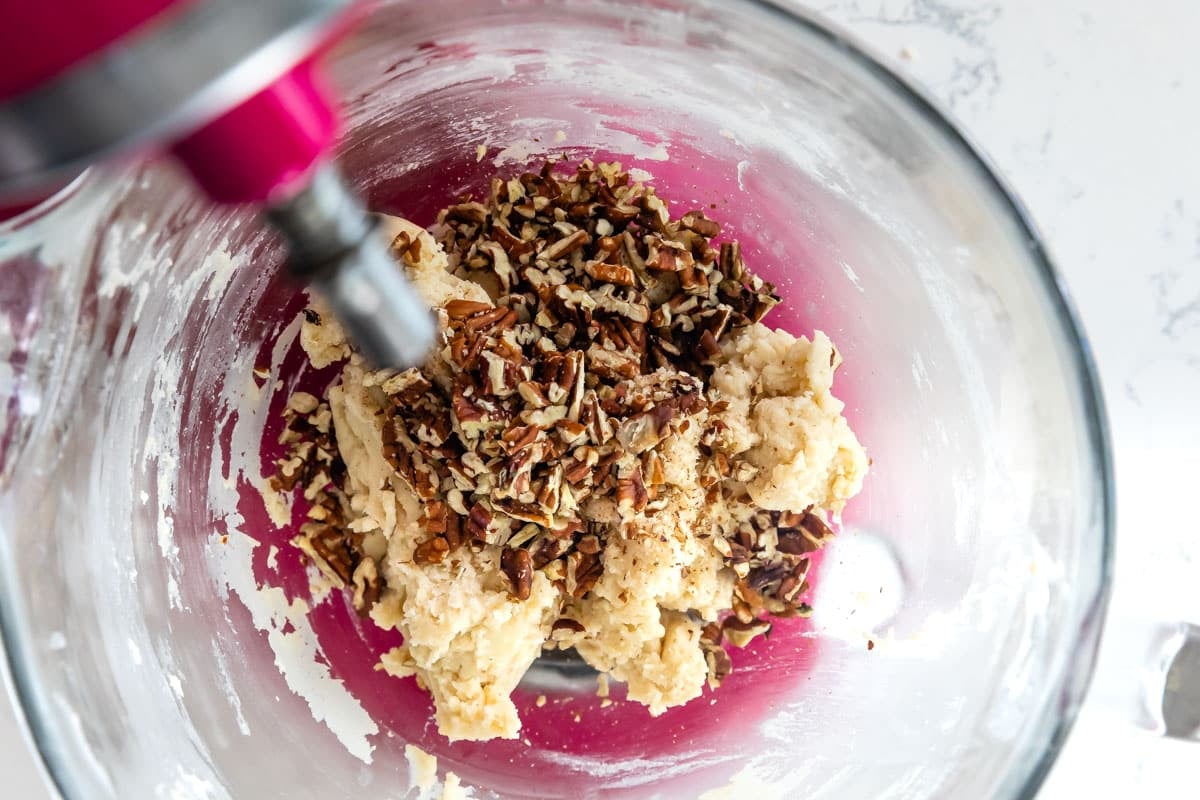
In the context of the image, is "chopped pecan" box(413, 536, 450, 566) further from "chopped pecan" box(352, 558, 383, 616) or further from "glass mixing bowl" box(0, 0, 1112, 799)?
"glass mixing bowl" box(0, 0, 1112, 799)

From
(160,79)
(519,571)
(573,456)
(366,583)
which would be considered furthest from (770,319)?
(160,79)

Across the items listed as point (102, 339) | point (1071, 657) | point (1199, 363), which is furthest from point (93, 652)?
point (1199, 363)

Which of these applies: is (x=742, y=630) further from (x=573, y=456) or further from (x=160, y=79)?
(x=160, y=79)

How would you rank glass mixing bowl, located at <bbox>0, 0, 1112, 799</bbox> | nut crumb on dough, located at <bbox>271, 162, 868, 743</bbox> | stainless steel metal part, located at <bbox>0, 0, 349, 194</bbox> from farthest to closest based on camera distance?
nut crumb on dough, located at <bbox>271, 162, 868, 743</bbox>
glass mixing bowl, located at <bbox>0, 0, 1112, 799</bbox>
stainless steel metal part, located at <bbox>0, 0, 349, 194</bbox>

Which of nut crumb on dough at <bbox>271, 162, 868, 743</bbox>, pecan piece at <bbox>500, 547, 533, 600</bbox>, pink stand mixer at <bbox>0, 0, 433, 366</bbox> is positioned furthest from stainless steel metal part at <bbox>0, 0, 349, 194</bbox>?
pecan piece at <bbox>500, 547, 533, 600</bbox>

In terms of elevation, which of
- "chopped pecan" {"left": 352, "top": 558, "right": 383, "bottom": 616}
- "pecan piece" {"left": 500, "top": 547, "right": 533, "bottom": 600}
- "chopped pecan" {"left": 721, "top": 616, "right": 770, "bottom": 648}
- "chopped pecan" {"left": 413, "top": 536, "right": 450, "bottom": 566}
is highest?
"chopped pecan" {"left": 352, "top": 558, "right": 383, "bottom": 616}

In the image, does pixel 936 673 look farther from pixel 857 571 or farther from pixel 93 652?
pixel 93 652

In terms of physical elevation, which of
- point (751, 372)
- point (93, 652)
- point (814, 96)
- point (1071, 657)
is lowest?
point (1071, 657)
